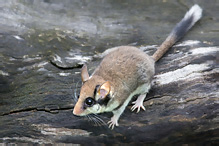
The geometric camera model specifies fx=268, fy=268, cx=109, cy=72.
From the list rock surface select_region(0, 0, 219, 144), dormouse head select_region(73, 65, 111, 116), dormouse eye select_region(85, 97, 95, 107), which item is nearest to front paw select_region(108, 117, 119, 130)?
rock surface select_region(0, 0, 219, 144)

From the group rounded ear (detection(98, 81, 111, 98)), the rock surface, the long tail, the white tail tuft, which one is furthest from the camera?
the white tail tuft

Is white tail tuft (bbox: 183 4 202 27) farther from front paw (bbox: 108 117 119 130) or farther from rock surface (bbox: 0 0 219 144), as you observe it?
front paw (bbox: 108 117 119 130)

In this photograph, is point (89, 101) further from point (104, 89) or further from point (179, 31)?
point (179, 31)

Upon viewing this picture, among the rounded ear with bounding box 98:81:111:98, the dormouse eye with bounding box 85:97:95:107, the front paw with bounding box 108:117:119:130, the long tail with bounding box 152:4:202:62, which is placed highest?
the long tail with bounding box 152:4:202:62

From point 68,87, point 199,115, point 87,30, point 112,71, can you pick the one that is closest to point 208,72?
point 199,115

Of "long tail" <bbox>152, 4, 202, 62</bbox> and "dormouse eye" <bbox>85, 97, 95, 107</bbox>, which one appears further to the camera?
"long tail" <bbox>152, 4, 202, 62</bbox>
